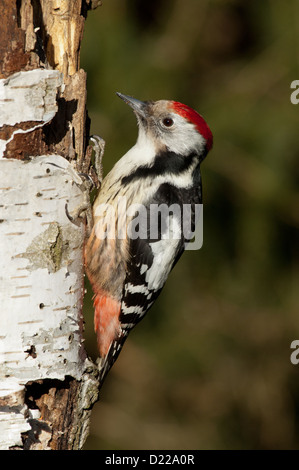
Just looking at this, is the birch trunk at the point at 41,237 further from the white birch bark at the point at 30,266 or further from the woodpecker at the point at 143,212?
the woodpecker at the point at 143,212

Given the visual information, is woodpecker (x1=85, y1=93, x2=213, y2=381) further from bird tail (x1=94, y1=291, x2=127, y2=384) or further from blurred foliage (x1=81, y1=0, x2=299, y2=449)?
blurred foliage (x1=81, y1=0, x2=299, y2=449)

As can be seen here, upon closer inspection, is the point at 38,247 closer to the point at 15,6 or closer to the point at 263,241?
the point at 15,6

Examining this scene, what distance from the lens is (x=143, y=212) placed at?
3080mm

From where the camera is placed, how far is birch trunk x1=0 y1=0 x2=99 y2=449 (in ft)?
7.97

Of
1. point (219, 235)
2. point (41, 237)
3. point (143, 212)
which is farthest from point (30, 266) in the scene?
point (219, 235)

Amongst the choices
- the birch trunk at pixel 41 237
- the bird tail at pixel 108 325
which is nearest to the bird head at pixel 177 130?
the birch trunk at pixel 41 237

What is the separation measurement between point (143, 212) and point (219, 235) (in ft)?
6.25

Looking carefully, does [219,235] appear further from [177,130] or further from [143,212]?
[143,212]

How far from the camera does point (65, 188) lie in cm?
266

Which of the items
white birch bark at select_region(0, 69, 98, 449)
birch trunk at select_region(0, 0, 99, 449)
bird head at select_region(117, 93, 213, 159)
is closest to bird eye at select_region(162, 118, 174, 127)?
bird head at select_region(117, 93, 213, 159)

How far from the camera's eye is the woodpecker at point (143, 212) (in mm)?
3105

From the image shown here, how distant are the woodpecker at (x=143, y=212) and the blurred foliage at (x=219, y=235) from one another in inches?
50.3
